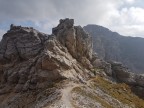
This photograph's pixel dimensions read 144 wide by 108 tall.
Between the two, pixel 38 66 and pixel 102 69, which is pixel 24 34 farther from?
pixel 102 69

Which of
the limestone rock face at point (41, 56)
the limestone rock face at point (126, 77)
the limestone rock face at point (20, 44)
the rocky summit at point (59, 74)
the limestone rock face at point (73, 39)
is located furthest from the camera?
the limestone rock face at point (126, 77)

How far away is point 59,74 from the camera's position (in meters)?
94.6

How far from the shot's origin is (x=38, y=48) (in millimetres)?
112750

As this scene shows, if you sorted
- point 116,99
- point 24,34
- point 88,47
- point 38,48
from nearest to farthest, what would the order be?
1. point 116,99
2. point 38,48
3. point 24,34
4. point 88,47

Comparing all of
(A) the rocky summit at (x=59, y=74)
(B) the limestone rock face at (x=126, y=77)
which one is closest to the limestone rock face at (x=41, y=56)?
(A) the rocky summit at (x=59, y=74)

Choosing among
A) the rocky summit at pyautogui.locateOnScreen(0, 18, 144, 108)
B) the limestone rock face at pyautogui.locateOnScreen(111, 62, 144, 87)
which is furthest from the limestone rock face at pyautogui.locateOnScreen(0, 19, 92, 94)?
the limestone rock face at pyautogui.locateOnScreen(111, 62, 144, 87)

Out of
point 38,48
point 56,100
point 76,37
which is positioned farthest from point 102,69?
point 56,100

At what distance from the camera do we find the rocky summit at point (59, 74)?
272 ft

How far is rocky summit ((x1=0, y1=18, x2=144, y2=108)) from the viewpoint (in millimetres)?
82812

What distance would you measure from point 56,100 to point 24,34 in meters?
53.8

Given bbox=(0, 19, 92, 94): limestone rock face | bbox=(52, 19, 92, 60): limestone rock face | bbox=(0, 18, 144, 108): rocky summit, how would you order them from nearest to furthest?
bbox=(0, 18, 144, 108): rocky summit < bbox=(0, 19, 92, 94): limestone rock face < bbox=(52, 19, 92, 60): limestone rock face

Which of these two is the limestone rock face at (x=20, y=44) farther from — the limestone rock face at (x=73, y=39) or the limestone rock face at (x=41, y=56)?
the limestone rock face at (x=73, y=39)

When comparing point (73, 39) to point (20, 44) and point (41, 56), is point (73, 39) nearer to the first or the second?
point (20, 44)

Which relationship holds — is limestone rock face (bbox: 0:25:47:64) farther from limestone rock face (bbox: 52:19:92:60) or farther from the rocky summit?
limestone rock face (bbox: 52:19:92:60)
